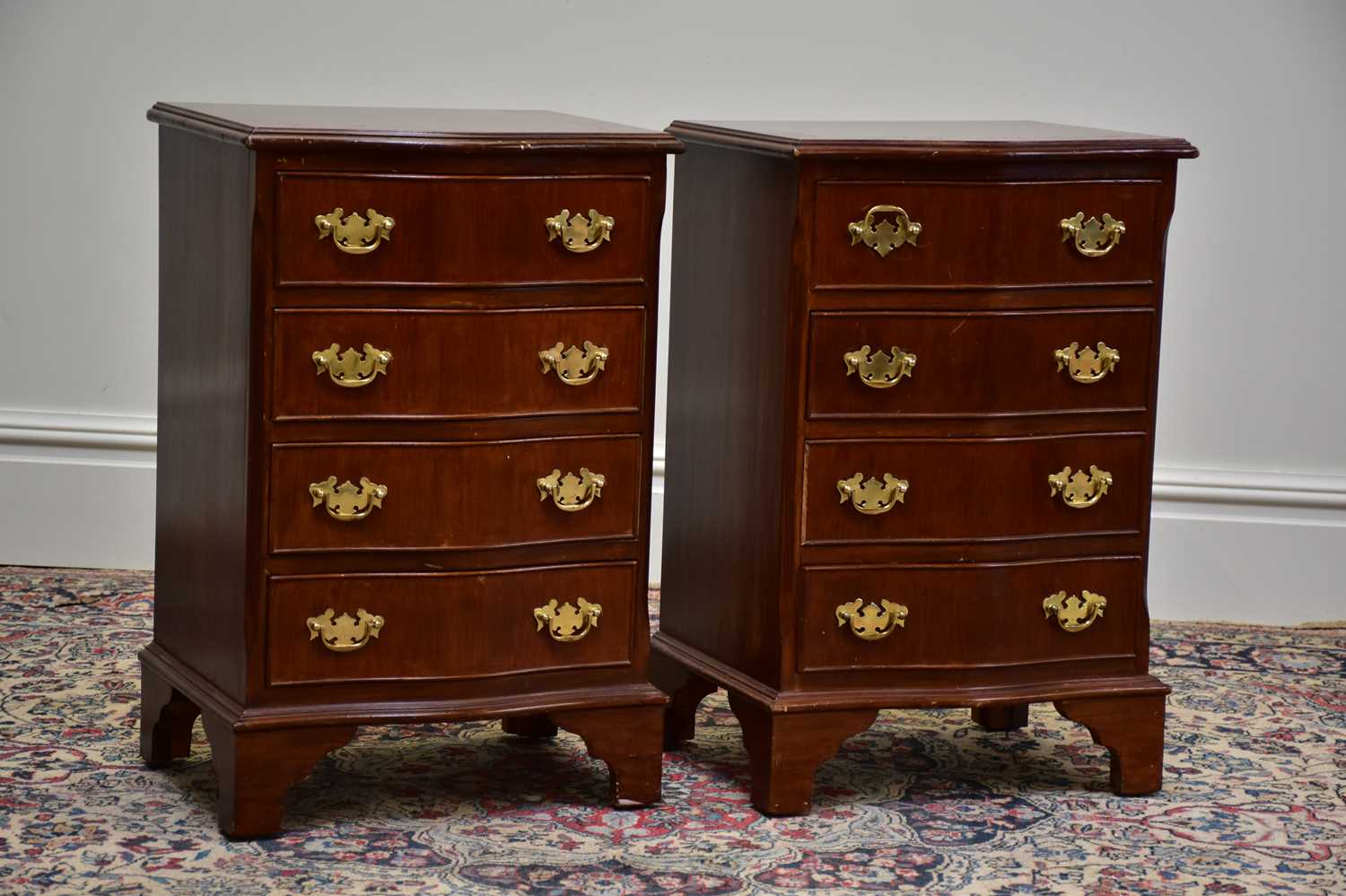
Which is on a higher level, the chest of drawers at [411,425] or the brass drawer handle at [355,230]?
the brass drawer handle at [355,230]

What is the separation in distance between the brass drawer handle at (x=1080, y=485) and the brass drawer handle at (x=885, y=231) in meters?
0.44

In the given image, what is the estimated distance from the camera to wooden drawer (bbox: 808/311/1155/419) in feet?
9.32

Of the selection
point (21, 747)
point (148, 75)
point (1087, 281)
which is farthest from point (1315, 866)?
point (148, 75)

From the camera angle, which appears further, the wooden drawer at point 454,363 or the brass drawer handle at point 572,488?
the brass drawer handle at point 572,488

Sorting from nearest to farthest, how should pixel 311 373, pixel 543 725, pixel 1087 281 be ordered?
pixel 311 373, pixel 1087 281, pixel 543 725

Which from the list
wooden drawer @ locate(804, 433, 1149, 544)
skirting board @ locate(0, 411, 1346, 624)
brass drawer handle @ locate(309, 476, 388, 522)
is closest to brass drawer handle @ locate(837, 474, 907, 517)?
wooden drawer @ locate(804, 433, 1149, 544)

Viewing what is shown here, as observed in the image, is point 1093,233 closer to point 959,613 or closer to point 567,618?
point 959,613

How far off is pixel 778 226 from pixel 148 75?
79.3 inches

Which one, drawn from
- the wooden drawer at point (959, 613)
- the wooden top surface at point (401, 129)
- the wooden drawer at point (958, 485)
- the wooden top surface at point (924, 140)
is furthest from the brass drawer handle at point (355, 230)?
the wooden drawer at point (959, 613)

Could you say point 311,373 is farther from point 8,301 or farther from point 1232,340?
point 1232,340

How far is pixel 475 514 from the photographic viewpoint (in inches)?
109

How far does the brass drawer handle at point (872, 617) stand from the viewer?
9.56 ft

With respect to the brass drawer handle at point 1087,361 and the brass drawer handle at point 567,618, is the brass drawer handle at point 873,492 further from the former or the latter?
the brass drawer handle at point 567,618

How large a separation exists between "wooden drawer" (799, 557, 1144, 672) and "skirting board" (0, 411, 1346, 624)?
1363 mm
